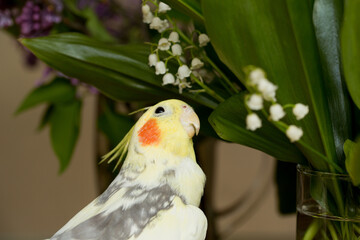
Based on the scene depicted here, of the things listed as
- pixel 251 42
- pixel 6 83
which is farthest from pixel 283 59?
pixel 6 83

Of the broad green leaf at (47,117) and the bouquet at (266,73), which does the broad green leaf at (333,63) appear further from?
the broad green leaf at (47,117)

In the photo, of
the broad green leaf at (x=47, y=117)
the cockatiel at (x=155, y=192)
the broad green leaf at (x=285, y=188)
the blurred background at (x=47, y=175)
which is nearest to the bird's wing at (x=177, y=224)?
the cockatiel at (x=155, y=192)

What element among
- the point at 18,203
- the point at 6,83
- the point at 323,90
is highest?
the point at 6,83

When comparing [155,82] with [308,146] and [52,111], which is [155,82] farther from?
[52,111]

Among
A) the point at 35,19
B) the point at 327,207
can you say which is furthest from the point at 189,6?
the point at 35,19

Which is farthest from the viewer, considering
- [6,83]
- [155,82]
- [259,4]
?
[6,83]

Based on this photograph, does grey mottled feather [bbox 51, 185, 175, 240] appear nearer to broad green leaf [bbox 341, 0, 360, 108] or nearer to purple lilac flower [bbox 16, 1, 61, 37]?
broad green leaf [bbox 341, 0, 360, 108]

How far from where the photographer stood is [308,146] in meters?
0.35

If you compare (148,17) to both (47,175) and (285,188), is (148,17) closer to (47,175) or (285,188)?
(285,188)

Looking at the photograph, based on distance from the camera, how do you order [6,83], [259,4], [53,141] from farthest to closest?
[6,83] → [53,141] → [259,4]

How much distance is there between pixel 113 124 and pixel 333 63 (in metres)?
0.40

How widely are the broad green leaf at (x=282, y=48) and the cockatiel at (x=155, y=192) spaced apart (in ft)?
0.18

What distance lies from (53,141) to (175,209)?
413 millimetres

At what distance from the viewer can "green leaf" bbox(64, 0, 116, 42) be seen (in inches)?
Result: 27.9
